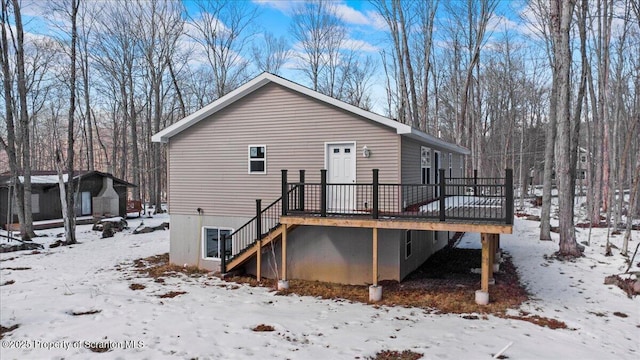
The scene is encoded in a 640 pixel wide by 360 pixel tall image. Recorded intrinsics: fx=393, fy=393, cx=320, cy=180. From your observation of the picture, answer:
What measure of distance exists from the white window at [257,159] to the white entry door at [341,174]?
7.13 ft

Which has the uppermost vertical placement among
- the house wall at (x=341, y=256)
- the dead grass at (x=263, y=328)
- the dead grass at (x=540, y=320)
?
the house wall at (x=341, y=256)

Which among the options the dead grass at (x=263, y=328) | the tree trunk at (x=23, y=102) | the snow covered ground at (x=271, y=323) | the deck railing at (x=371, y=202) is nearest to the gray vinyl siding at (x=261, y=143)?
the deck railing at (x=371, y=202)

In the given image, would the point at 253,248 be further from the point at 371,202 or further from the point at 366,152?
the point at 366,152

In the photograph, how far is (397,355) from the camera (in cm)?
637

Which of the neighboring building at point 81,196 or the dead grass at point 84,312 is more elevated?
the neighboring building at point 81,196

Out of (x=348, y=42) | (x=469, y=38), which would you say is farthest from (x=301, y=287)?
(x=348, y=42)

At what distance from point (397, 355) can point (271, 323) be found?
2.67 m

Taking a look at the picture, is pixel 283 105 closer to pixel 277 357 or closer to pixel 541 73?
pixel 277 357

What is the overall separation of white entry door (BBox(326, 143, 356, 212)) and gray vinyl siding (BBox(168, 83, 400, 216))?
0.60 ft

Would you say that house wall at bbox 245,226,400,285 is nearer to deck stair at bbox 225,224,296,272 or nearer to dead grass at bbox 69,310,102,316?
deck stair at bbox 225,224,296,272

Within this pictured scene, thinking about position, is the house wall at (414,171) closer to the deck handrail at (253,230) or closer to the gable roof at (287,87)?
the gable roof at (287,87)

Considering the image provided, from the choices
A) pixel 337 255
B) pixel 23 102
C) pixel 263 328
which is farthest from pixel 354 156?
pixel 23 102

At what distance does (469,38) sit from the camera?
26.2 metres

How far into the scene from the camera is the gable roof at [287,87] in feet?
34.6
